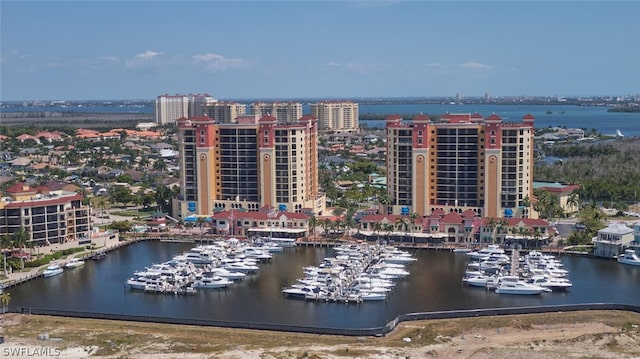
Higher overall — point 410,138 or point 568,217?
point 410,138

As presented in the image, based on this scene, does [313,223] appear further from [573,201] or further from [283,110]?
[283,110]

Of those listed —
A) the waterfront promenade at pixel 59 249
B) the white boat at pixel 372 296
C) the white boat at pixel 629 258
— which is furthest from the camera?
the white boat at pixel 629 258

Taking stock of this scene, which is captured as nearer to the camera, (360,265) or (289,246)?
(360,265)

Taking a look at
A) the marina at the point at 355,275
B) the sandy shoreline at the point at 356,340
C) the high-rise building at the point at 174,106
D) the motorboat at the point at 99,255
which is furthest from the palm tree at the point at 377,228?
the high-rise building at the point at 174,106

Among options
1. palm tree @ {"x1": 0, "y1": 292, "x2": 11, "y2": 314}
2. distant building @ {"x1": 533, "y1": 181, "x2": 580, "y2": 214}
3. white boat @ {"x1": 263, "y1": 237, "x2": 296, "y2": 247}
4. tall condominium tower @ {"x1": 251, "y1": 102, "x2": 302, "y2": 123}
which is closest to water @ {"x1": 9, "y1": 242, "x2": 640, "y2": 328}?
palm tree @ {"x1": 0, "y1": 292, "x2": 11, "y2": 314}

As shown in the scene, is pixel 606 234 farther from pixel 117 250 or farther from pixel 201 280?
pixel 117 250

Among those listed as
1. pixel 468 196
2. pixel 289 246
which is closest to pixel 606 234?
pixel 468 196

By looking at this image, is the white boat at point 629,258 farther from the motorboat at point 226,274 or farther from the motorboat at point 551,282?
the motorboat at point 226,274
